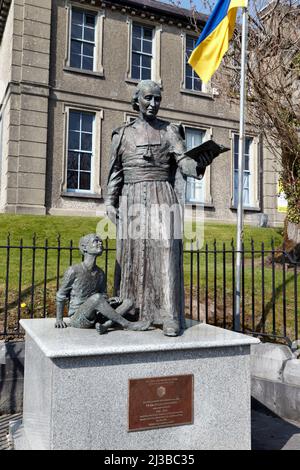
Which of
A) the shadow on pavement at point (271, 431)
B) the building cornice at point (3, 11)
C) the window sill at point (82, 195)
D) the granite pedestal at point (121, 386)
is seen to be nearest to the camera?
the granite pedestal at point (121, 386)

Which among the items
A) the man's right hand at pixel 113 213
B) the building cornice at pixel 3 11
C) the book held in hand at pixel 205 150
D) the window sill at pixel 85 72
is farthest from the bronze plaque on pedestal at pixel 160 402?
the building cornice at pixel 3 11

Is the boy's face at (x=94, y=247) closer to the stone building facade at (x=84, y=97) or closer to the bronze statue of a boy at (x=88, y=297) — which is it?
the bronze statue of a boy at (x=88, y=297)

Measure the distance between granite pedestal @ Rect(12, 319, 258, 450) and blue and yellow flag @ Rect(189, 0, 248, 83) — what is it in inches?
260

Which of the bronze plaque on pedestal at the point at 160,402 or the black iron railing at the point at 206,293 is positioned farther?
the black iron railing at the point at 206,293

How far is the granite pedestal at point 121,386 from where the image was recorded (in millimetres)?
3146

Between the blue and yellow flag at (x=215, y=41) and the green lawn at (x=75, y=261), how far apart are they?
13.2ft

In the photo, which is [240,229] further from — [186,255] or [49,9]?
[49,9]

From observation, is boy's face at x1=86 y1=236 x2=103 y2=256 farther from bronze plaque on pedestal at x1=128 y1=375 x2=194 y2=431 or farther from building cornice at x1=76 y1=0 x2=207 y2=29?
building cornice at x1=76 y1=0 x2=207 y2=29

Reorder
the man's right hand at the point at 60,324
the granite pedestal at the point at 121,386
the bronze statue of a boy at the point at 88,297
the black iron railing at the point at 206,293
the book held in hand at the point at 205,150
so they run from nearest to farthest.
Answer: the granite pedestal at the point at 121,386 < the book held in hand at the point at 205,150 < the bronze statue of a boy at the point at 88,297 < the man's right hand at the point at 60,324 < the black iron railing at the point at 206,293

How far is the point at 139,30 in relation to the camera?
738 inches

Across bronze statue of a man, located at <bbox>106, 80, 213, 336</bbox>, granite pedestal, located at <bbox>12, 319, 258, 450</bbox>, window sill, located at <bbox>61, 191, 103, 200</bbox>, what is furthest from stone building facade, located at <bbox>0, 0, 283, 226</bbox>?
granite pedestal, located at <bbox>12, 319, 258, 450</bbox>

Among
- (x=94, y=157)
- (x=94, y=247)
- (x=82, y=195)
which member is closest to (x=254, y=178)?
(x=94, y=157)

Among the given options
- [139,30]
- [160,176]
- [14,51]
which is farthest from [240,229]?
[139,30]

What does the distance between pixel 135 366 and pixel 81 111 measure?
1566 centimetres
